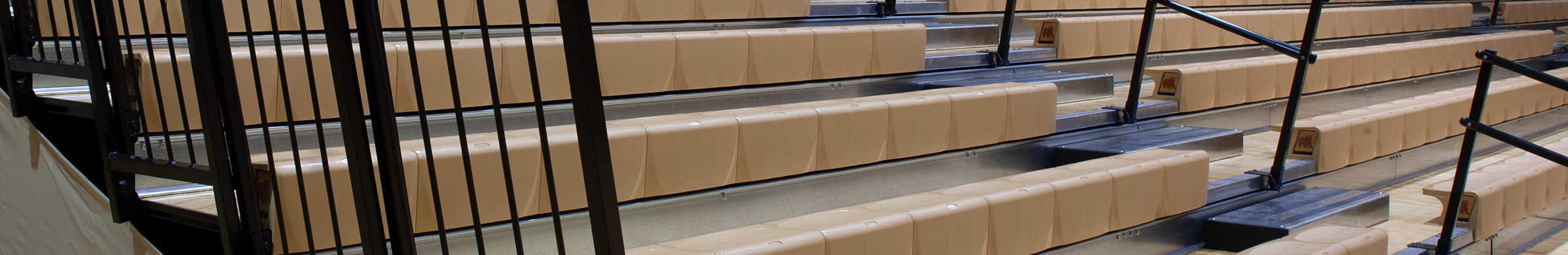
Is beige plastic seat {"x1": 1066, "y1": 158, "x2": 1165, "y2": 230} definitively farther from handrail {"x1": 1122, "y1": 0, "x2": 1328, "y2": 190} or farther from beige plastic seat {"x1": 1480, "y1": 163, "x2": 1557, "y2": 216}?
beige plastic seat {"x1": 1480, "y1": 163, "x2": 1557, "y2": 216}

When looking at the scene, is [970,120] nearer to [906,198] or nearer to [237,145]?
[906,198]

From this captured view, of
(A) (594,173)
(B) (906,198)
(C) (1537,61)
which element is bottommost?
(C) (1537,61)

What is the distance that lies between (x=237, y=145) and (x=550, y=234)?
23 cm

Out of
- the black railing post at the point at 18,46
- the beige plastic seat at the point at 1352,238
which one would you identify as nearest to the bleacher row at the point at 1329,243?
the beige plastic seat at the point at 1352,238

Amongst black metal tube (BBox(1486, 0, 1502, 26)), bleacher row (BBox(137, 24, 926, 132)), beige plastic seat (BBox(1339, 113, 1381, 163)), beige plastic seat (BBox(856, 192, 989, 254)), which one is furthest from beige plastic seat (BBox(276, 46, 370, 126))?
black metal tube (BBox(1486, 0, 1502, 26))

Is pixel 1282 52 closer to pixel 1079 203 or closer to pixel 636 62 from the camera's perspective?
pixel 1079 203

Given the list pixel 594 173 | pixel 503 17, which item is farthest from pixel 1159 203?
pixel 594 173

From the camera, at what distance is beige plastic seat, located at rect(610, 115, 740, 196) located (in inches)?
26.4

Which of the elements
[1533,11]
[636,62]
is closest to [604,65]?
[636,62]

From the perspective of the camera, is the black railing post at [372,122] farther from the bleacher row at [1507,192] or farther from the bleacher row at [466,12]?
the bleacher row at [1507,192]

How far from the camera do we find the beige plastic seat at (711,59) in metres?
0.79

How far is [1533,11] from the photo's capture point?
6.92ft

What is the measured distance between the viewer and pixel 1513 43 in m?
1.76

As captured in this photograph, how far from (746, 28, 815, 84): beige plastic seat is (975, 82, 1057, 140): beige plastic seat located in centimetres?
15
